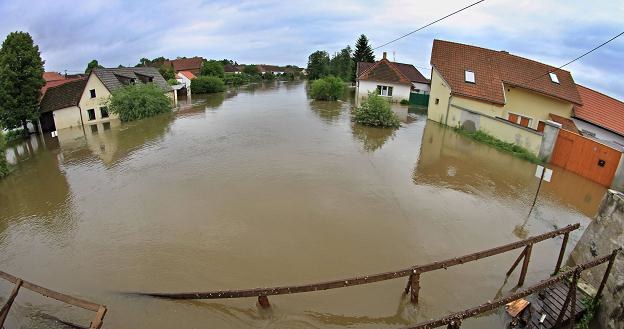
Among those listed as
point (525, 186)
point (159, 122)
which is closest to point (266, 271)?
point (525, 186)

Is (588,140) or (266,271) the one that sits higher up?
(588,140)

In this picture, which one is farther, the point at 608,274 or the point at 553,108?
the point at 553,108

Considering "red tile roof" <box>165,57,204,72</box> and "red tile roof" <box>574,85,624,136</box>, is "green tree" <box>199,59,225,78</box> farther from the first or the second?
"red tile roof" <box>574,85,624,136</box>

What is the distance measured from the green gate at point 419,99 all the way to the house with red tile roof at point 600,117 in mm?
12645

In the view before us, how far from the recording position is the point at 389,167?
15.8 m

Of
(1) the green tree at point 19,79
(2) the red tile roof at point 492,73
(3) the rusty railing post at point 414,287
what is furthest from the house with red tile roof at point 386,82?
(3) the rusty railing post at point 414,287

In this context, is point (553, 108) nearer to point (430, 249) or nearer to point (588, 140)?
point (588, 140)

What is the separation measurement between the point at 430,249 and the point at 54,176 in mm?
16719

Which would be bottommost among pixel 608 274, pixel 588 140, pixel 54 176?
pixel 54 176

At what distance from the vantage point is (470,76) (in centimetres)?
2384

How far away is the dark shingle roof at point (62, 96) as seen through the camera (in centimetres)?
2672

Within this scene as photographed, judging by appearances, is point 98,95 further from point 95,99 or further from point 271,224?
point 271,224

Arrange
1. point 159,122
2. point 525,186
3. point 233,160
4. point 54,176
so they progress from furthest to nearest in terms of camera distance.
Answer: point 159,122
point 233,160
point 54,176
point 525,186

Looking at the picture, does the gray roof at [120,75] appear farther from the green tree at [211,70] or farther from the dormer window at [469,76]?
the dormer window at [469,76]
